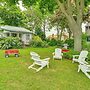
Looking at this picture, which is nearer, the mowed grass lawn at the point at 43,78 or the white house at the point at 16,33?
the mowed grass lawn at the point at 43,78

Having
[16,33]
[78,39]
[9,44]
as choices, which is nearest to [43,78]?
[78,39]

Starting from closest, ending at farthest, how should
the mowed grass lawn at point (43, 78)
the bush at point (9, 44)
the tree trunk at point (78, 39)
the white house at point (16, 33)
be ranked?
the mowed grass lawn at point (43, 78), the tree trunk at point (78, 39), the bush at point (9, 44), the white house at point (16, 33)

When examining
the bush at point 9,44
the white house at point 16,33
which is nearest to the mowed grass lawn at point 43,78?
the bush at point 9,44

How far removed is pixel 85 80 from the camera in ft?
Result: 39.0

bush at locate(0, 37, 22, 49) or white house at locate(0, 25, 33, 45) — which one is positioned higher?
white house at locate(0, 25, 33, 45)

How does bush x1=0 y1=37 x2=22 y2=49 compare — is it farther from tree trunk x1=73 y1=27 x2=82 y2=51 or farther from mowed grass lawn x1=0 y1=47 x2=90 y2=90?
mowed grass lawn x1=0 y1=47 x2=90 y2=90

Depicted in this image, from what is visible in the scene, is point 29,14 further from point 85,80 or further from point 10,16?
point 85,80

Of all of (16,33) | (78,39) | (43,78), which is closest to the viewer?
(43,78)

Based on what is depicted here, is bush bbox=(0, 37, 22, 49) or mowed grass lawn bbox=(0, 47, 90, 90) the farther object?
bush bbox=(0, 37, 22, 49)

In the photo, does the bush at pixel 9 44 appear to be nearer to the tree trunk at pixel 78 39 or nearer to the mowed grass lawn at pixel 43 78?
the tree trunk at pixel 78 39

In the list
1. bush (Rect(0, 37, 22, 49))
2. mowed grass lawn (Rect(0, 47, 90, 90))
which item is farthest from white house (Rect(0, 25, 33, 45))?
mowed grass lawn (Rect(0, 47, 90, 90))

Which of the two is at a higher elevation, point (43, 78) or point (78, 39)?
point (78, 39)

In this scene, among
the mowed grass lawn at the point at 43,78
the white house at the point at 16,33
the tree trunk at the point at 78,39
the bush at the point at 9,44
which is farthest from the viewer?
the white house at the point at 16,33

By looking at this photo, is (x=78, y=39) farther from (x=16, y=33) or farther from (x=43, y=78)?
(x=16, y=33)
